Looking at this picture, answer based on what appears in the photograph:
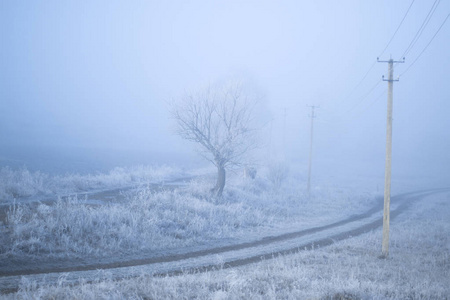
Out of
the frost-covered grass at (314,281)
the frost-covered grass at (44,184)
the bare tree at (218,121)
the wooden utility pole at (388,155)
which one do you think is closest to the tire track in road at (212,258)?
the frost-covered grass at (314,281)

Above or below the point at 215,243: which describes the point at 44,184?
above

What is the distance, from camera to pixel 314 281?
325 inches

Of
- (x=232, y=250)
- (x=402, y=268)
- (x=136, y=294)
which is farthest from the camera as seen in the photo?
(x=232, y=250)

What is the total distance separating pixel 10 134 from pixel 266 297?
97.2m

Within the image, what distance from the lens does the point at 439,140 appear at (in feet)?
422

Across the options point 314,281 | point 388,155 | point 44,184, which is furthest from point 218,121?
point 314,281

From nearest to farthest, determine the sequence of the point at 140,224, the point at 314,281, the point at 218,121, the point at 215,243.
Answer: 1. the point at 314,281
2. the point at 140,224
3. the point at 215,243
4. the point at 218,121

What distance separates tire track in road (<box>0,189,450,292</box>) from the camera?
879 centimetres

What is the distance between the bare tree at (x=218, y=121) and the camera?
22.8 meters

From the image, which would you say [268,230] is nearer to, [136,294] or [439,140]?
[136,294]

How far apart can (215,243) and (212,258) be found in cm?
260

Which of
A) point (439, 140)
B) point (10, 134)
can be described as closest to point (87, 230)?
point (10, 134)

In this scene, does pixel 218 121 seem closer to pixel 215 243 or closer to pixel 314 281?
pixel 215 243

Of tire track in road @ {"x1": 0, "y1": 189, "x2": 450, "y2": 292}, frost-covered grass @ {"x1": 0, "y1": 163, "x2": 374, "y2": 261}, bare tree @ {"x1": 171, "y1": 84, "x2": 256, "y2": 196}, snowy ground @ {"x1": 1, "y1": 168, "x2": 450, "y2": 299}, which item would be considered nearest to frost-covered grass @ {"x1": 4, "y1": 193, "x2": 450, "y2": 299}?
snowy ground @ {"x1": 1, "y1": 168, "x2": 450, "y2": 299}
